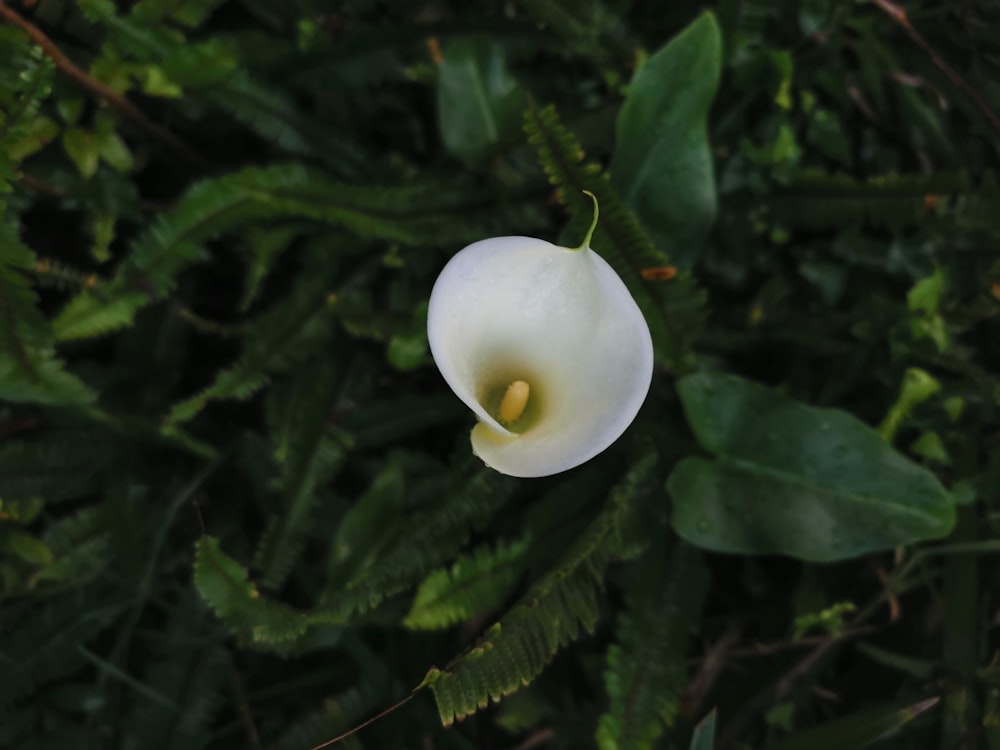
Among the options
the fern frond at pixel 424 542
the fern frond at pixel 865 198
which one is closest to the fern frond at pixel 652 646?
the fern frond at pixel 424 542

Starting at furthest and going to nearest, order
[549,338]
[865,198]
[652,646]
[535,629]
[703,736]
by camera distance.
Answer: [865,198], [652,646], [703,736], [535,629], [549,338]

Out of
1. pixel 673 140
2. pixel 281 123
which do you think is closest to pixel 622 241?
pixel 673 140

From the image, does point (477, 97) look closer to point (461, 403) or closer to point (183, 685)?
point (461, 403)

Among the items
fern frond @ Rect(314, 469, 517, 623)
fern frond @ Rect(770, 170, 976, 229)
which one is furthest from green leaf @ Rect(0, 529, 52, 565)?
fern frond @ Rect(770, 170, 976, 229)

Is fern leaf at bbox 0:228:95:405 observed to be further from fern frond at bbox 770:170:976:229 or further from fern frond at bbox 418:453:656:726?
fern frond at bbox 770:170:976:229

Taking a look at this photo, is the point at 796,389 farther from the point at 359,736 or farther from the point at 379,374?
the point at 359,736

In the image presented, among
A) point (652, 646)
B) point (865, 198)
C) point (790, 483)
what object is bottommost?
point (652, 646)

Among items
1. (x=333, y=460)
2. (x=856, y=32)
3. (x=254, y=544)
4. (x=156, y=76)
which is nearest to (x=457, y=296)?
(x=333, y=460)
